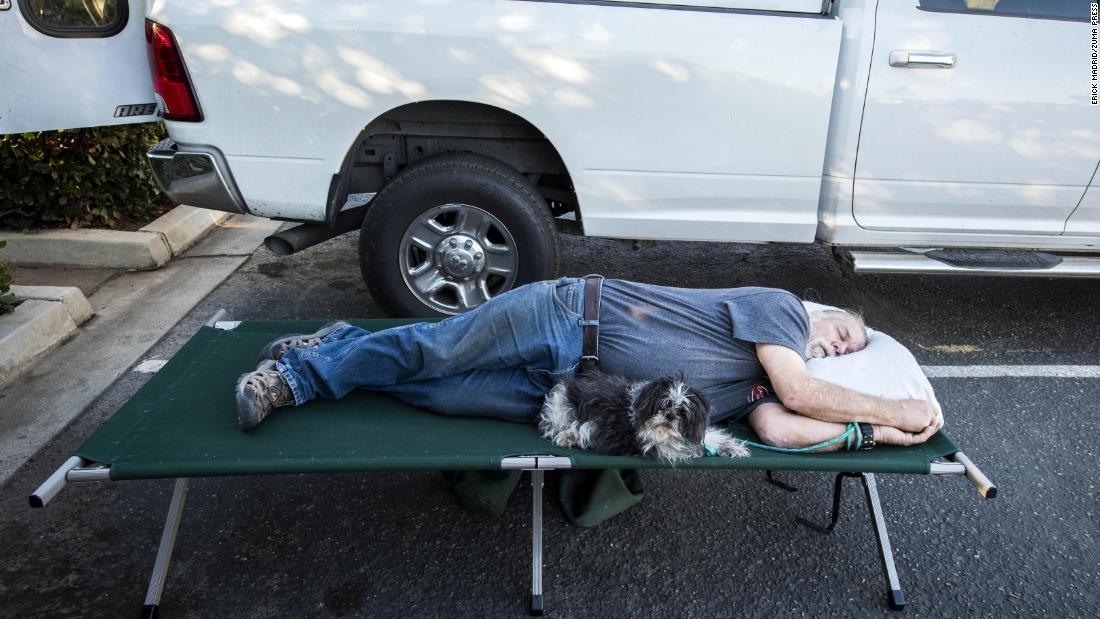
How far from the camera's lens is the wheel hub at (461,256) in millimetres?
3678

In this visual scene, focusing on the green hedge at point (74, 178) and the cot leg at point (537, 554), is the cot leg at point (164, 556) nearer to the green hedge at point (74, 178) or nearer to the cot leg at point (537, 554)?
the cot leg at point (537, 554)

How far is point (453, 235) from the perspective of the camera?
3674 mm

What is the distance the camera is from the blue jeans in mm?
2561

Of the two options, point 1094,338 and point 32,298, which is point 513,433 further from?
point 1094,338

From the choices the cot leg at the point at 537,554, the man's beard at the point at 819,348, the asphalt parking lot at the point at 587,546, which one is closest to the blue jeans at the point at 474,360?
the cot leg at the point at 537,554

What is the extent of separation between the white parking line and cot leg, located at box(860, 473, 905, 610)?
143 cm

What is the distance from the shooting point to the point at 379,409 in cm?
265

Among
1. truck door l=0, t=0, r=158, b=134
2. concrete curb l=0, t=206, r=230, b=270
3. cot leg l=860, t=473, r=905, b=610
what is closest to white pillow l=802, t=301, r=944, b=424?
cot leg l=860, t=473, r=905, b=610

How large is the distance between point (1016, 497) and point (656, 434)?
1658mm

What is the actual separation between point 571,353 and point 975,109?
2.39m

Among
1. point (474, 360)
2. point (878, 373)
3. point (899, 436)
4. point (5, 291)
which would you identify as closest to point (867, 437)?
point (899, 436)

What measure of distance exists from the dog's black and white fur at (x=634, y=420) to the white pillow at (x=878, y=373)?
0.44 m

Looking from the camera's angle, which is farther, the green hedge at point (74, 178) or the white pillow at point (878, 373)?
the green hedge at point (74, 178)

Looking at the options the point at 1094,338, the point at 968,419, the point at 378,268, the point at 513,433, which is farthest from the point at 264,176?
the point at 1094,338
